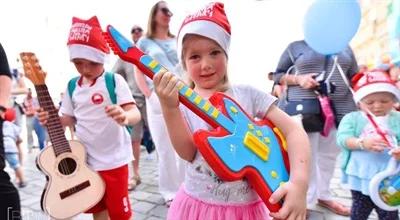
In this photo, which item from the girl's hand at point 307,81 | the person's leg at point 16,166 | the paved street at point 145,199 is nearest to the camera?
the girl's hand at point 307,81

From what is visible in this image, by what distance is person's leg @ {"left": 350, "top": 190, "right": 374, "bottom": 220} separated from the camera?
197cm

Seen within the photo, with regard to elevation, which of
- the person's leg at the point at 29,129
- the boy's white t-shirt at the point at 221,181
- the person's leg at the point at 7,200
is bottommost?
the person's leg at the point at 29,129

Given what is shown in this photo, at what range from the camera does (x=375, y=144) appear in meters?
1.79

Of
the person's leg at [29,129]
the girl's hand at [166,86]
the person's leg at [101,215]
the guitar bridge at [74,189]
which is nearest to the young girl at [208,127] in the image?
the girl's hand at [166,86]

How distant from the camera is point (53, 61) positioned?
6719 millimetres

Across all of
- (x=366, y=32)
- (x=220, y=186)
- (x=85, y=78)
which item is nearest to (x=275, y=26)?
(x=85, y=78)

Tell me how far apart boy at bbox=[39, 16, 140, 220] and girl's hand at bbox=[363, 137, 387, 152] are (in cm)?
141

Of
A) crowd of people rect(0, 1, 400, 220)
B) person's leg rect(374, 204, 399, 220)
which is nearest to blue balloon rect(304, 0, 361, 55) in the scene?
crowd of people rect(0, 1, 400, 220)

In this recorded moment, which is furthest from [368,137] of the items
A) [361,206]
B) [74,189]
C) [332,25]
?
[74,189]

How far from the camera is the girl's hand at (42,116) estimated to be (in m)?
1.82

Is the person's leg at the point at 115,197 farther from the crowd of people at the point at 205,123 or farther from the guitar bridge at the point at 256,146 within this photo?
the guitar bridge at the point at 256,146

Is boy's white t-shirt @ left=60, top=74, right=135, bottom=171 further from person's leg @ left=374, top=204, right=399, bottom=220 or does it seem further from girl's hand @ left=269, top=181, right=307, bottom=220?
person's leg @ left=374, top=204, right=399, bottom=220

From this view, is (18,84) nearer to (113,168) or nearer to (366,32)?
(113,168)

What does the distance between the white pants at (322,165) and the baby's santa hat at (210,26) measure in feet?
5.15
